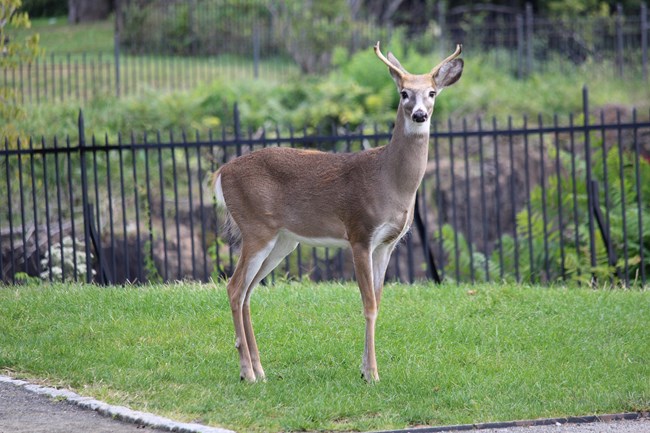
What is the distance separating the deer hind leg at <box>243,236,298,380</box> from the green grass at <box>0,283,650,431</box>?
184 millimetres

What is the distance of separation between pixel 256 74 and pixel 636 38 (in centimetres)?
1045

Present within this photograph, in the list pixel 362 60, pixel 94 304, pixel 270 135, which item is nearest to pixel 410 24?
pixel 362 60

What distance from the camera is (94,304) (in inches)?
339

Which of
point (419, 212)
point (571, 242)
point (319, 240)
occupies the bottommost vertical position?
point (571, 242)

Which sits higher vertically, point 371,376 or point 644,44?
point 644,44

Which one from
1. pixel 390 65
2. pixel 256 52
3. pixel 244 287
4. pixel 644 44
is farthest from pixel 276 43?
pixel 244 287

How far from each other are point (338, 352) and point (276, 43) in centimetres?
1795

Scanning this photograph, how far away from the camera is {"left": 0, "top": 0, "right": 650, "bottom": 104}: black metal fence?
76.0ft

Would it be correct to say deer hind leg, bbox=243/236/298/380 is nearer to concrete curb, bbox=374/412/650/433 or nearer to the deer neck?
the deer neck

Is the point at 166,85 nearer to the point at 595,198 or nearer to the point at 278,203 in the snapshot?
the point at 595,198

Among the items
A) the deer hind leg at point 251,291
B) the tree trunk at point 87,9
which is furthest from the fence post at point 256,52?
the deer hind leg at point 251,291

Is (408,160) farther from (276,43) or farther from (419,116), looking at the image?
(276,43)

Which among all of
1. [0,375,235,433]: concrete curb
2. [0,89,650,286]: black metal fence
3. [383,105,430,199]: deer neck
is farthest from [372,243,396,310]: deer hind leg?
[0,89,650,286]: black metal fence

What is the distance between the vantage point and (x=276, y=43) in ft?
80.0
